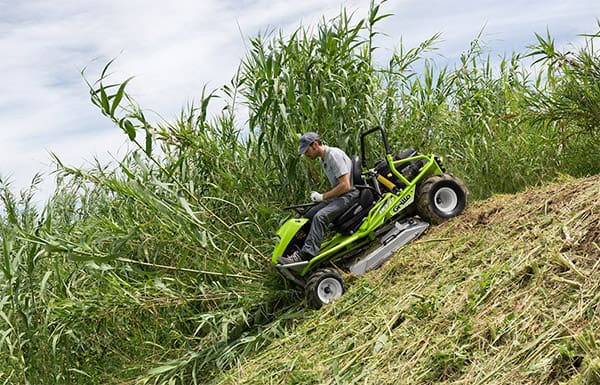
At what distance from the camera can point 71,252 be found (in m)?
5.40

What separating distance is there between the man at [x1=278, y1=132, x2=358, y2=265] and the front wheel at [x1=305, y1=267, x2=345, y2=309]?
23 centimetres

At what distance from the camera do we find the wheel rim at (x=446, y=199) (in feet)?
22.6

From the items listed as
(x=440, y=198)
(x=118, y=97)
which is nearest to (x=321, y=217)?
(x=440, y=198)

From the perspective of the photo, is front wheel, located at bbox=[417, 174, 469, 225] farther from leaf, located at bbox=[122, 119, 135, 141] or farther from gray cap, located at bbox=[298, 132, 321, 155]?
leaf, located at bbox=[122, 119, 135, 141]

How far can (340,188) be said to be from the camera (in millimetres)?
6418

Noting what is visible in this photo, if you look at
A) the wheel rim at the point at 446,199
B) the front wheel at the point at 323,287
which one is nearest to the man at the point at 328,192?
the front wheel at the point at 323,287

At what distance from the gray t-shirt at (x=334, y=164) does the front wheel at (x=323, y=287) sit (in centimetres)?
85

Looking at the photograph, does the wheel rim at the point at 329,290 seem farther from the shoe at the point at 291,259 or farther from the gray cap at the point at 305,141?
the gray cap at the point at 305,141

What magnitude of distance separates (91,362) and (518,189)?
15.3 feet

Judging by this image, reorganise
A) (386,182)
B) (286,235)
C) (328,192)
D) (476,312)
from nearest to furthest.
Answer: (476,312) → (286,235) → (328,192) → (386,182)

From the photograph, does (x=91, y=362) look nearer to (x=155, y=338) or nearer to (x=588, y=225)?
(x=155, y=338)

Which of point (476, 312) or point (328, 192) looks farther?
point (328, 192)

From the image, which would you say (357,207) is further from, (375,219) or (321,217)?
(321,217)

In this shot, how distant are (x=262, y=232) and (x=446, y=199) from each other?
1768 mm
